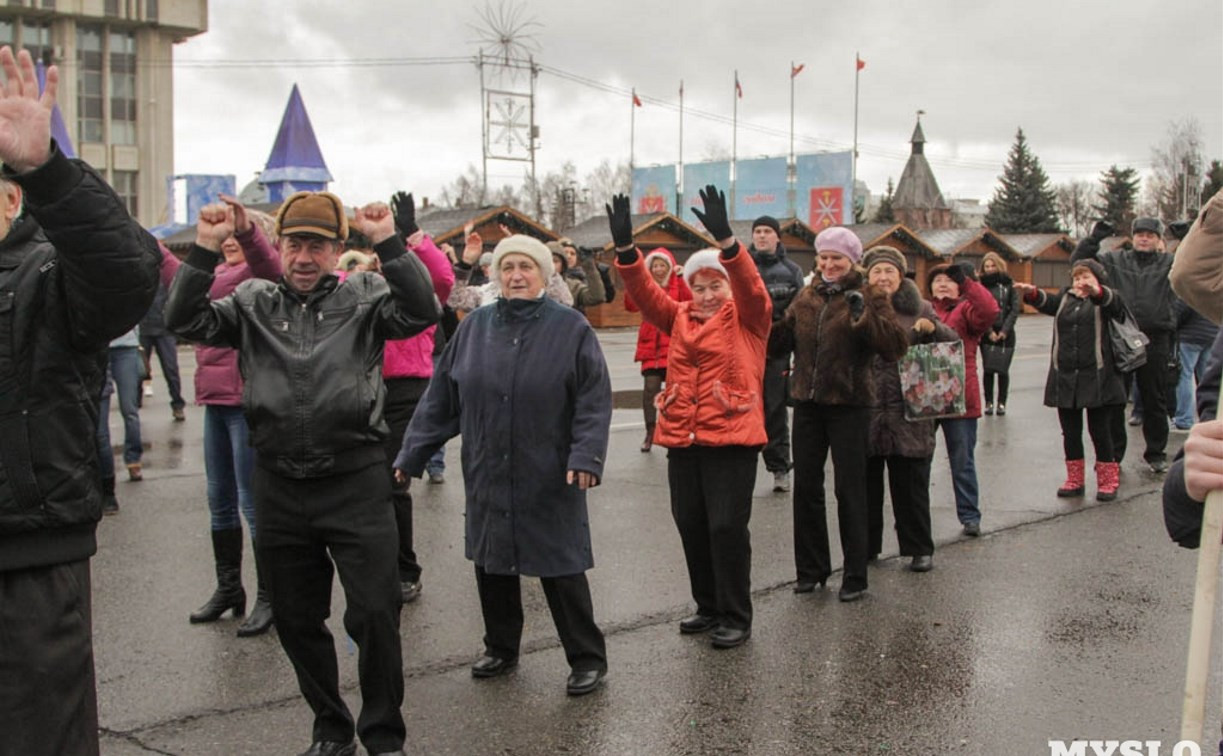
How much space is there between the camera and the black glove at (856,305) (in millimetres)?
6598

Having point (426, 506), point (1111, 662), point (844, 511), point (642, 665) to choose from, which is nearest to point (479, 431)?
point (642, 665)

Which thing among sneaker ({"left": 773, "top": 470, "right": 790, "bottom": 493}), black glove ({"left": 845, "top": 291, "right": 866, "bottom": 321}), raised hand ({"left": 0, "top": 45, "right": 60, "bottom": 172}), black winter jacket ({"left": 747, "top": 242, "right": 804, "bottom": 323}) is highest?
raised hand ({"left": 0, "top": 45, "right": 60, "bottom": 172})

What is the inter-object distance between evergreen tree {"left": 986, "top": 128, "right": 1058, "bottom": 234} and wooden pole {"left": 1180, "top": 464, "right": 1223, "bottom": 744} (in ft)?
257

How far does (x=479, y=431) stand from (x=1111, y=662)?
2917mm

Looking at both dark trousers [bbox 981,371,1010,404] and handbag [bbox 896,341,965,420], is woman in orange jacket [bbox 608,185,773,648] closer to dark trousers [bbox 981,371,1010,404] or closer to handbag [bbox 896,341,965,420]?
handbag [bbox 896,341,965,420]

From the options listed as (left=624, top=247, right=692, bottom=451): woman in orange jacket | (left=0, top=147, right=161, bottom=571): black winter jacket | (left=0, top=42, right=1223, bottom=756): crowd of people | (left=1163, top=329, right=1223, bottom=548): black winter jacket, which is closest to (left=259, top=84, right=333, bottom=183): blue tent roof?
(left=624, top=247, right=692, bottom=451): woman in orange jacket

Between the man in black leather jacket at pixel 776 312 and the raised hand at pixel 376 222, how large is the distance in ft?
16.3

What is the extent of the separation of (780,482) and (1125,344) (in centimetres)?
274

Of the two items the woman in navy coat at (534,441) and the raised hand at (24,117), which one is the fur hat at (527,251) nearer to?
the woman in navy coat at (534,441)

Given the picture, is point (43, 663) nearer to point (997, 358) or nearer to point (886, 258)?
point (886, 258)

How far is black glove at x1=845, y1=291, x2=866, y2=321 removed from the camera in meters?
6.60

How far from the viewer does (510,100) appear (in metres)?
53.8

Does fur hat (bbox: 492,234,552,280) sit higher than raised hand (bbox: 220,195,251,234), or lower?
lower

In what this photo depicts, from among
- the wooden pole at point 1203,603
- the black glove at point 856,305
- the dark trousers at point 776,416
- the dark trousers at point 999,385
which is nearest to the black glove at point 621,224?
the black glove at point 856,305
